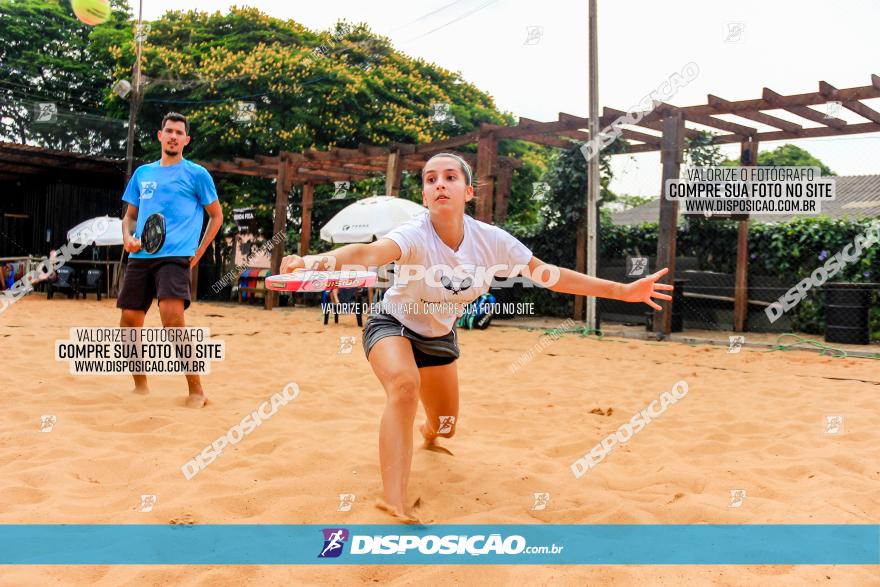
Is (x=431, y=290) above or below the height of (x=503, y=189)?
below

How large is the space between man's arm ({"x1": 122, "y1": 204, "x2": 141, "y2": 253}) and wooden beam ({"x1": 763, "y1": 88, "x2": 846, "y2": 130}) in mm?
8511

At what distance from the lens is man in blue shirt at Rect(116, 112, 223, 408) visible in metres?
4.38

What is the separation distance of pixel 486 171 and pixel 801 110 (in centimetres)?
514

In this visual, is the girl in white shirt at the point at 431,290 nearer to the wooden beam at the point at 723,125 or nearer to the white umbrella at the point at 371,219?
the white umbrella at the point at 371,219

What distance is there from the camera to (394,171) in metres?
13.1

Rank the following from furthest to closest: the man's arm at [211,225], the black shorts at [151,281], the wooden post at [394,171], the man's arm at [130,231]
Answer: the wooden post at [394,171], the man's arm at [211,225], the black shorts at [151,281], the man's arm at [130,231]

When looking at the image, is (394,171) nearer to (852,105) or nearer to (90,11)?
(90,11)

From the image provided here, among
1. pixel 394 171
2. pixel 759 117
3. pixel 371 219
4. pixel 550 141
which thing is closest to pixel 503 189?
pixel 550 141

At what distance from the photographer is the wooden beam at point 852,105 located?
880 cm

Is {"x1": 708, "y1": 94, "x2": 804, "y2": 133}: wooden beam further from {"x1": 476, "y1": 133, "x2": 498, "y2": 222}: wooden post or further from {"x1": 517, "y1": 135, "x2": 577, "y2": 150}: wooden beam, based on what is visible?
{"x1": 476, "y1": 133, "x2": 498, "y2": 222}: wooden post

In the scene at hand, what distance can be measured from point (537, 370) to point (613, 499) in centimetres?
376

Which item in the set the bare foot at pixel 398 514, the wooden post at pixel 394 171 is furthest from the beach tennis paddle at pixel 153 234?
the wooden post at pixel 394 171

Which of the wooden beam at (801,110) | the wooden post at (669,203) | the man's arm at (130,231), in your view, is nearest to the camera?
the man's arm at (130,231)

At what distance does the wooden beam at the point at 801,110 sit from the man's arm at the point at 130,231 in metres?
8.51
